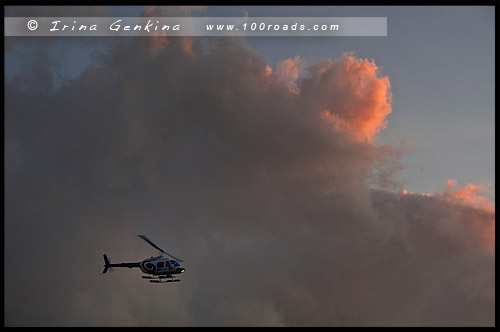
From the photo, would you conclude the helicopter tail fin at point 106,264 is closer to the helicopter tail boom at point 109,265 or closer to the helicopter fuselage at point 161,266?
the helicopter tail boom at point 109,265

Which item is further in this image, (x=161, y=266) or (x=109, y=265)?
(x=109, y=265)

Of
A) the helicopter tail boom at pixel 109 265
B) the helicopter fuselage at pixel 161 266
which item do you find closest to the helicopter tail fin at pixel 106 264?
the helicopter tail boom at pixel 109 265

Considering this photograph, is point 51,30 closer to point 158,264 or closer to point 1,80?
point 1,80

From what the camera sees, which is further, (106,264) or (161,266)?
(106,264)

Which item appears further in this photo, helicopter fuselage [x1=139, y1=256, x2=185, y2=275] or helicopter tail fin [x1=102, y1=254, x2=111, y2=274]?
helicopter tail fin [x1=102, y1=254, x2=111, y2=274]

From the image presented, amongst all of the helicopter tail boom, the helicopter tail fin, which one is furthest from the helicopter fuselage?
the helicopter tail fin

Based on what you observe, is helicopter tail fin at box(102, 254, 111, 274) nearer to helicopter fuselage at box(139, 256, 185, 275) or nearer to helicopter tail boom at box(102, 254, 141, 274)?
helicopter tail boom at box(102, 254, 141, 274)

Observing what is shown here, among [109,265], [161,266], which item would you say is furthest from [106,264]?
[161,266]

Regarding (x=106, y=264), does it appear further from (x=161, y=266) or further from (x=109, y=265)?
(x=161, y=266)

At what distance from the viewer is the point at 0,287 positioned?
38750 mm
